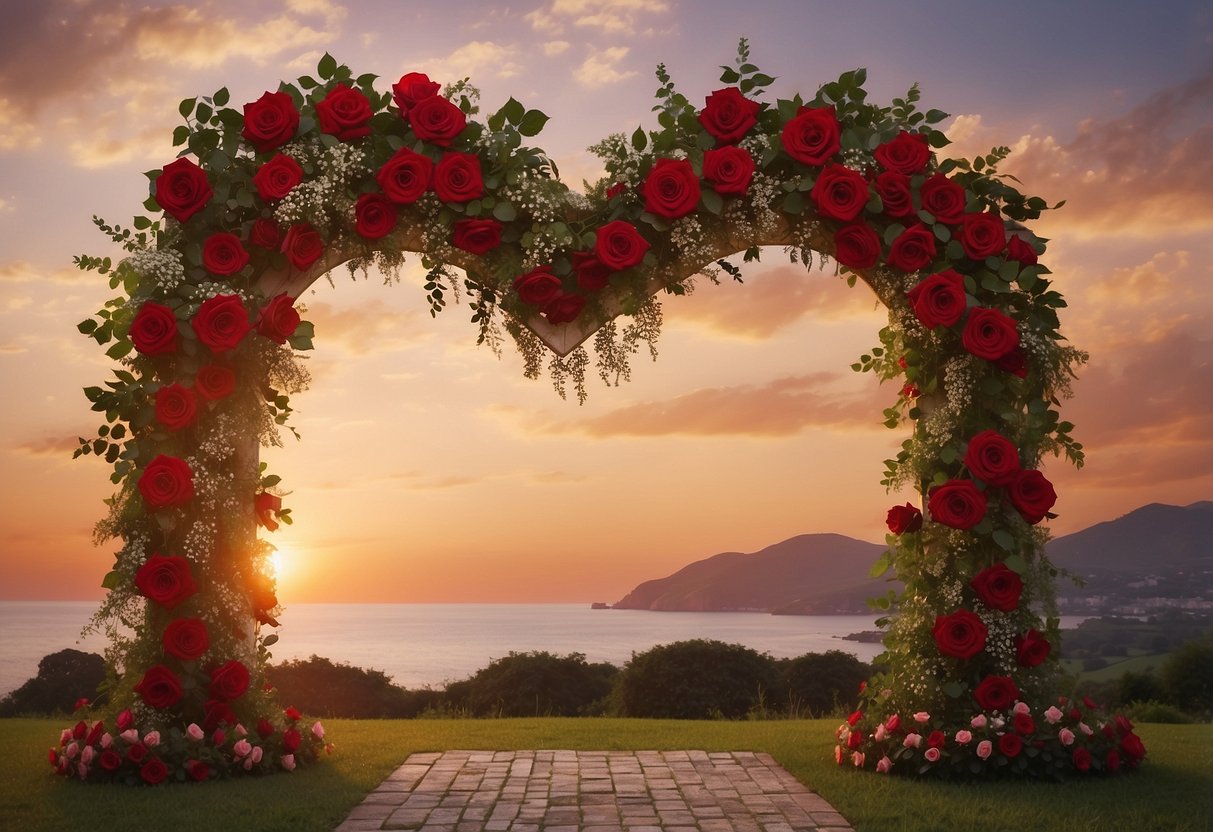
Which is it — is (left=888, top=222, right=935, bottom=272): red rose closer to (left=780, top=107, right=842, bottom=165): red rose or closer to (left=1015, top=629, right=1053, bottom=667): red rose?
(left=780, top=107, right=842, bottom=165): red rose

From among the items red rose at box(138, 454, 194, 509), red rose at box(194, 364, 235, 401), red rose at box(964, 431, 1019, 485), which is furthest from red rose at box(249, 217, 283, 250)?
red rose at box(964, 431, 1019, 485)

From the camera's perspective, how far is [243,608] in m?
6.85

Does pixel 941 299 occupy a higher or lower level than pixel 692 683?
higher

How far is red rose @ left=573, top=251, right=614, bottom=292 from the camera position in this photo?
22.6 feet

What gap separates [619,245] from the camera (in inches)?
268

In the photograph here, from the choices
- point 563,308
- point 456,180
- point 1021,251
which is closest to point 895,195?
point 1021,251

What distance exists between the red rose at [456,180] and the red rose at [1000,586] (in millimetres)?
4066

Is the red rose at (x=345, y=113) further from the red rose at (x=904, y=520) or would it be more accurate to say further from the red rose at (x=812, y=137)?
the red rose at (x=904, y=520)

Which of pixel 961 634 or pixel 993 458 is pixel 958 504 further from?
pixel 961 634

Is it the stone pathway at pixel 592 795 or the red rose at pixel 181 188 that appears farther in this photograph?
the red rose at pixel 181 188

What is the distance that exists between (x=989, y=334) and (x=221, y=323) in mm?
4807

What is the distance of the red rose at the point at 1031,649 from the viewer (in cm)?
671

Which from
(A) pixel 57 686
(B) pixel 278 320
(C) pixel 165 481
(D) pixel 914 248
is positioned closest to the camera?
(C) pixel 165 481

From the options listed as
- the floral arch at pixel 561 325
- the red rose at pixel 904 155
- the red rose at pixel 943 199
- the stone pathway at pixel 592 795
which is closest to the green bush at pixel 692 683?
the stone pathway at pixel 592 795
